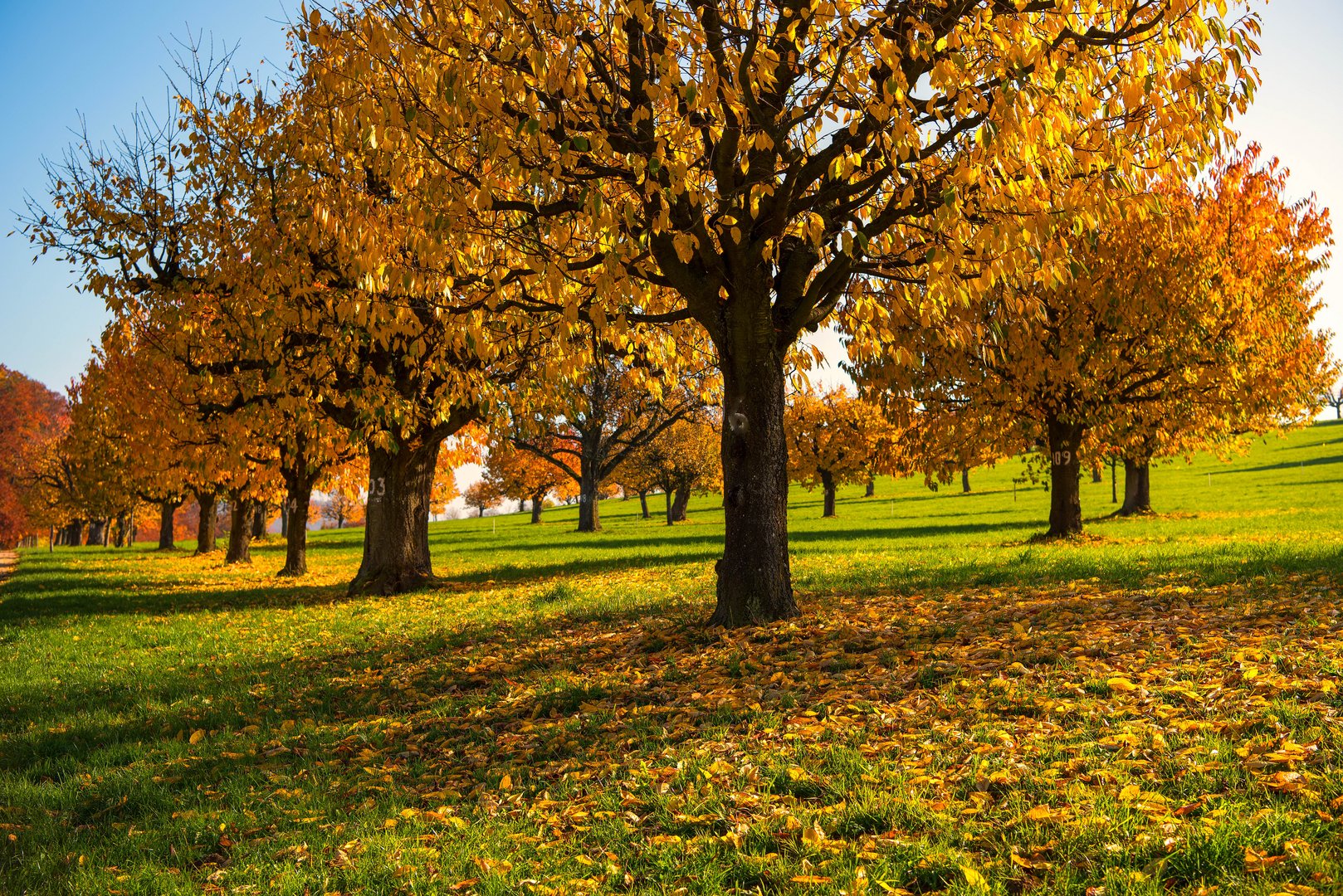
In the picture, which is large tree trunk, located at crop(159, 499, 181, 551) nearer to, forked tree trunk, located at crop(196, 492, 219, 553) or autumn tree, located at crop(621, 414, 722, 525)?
forked tree trunk, located at crop(196, 492, 219, 553)

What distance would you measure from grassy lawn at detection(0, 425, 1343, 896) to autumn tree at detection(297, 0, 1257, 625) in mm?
2380

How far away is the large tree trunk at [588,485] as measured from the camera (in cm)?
4212

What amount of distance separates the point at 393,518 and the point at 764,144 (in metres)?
13.3

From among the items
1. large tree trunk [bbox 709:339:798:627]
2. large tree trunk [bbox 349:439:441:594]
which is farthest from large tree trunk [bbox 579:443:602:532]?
large tree trunk [bbox 709:339:798:627]

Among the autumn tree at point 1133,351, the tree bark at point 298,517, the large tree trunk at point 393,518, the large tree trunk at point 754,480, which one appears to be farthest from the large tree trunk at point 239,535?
the large tree trunk at point 754,480

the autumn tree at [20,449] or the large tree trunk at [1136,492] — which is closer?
the large tree trunk at [1136,492]

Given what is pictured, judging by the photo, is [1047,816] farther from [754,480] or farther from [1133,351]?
[1133,351]

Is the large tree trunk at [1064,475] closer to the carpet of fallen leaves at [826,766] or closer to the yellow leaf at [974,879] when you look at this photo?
the carpet of fallen leaves at [826,766]

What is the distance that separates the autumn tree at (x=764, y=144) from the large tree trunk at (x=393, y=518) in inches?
350

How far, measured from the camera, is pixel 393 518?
17.6 m

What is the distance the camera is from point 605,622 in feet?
35.2

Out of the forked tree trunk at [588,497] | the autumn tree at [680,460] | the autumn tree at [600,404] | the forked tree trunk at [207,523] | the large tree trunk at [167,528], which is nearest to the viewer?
the autumn tree at [600,404]

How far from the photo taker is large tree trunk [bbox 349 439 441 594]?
17516 mm

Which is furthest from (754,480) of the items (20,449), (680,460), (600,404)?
(20,449)
